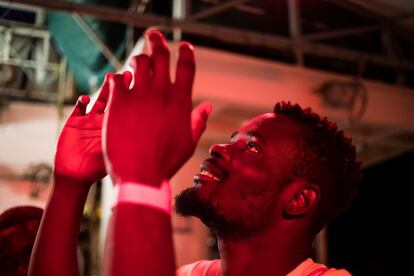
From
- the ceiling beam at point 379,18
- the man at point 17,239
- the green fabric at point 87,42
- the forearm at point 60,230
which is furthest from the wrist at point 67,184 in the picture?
the ceiling beam at point 379,18

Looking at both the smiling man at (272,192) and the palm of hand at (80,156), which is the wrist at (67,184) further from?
the smiling man at (272,192)

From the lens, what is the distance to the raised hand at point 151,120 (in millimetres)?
871

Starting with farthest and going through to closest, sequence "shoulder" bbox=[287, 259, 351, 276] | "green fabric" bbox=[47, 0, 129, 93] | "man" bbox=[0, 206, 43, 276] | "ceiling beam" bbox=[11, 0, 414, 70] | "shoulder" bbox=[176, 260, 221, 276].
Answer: "green fabric" bbox=[47, 0, 129, 93] < "ceiling beam" bbox=[11, 0, 414, 70] < "man" bbox=[0, 206, 43, 276] < "shoulder" bbox=[176, 260, 221, 276] < "shoulder" bbox=[287, 259, 351, 276]

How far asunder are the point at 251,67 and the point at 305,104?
76 cm

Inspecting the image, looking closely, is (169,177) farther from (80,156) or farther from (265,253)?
(265,253)

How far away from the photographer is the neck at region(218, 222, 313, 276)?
5.48 feet

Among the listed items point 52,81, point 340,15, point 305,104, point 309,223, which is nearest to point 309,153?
point 309,223

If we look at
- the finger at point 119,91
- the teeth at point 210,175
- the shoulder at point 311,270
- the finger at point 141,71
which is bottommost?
the shoulder at point 311,270

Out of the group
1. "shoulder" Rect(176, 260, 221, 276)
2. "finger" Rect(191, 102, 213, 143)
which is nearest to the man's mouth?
"shoulder" Rect(176, 260, 221, 276)

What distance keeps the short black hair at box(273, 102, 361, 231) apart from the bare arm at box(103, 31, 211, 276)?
936mm

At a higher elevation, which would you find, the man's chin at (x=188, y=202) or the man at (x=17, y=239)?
the man's chin at (x=188, y=202)

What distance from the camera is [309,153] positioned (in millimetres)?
1778

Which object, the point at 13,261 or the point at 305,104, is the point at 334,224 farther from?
the point at 13,261

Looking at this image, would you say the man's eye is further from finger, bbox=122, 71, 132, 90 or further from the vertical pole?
the vertical pole
